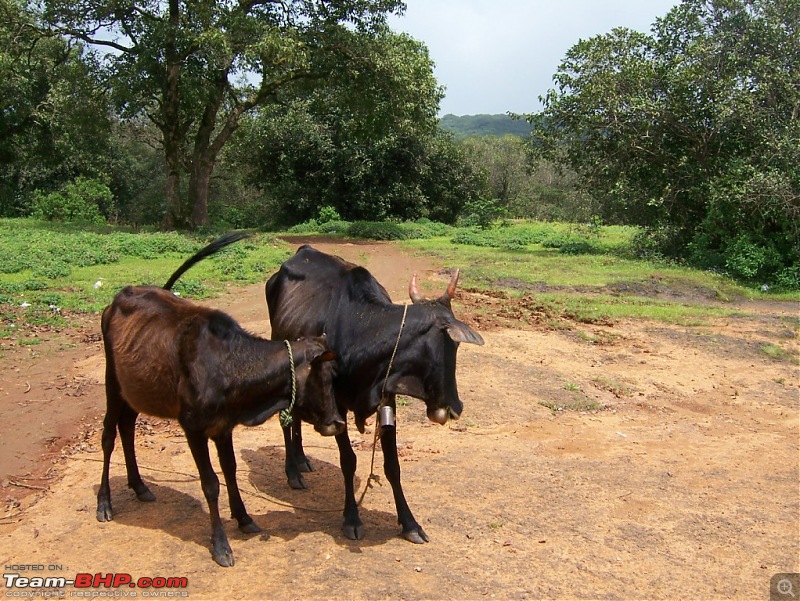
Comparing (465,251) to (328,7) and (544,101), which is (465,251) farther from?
(328,7)

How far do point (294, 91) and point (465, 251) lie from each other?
884cm

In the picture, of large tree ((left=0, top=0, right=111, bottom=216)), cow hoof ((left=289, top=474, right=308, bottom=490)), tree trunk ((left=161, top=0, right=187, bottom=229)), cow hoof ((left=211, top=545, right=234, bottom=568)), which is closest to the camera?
cow hoof ((left=211, top=545, right=234, bottom=568))

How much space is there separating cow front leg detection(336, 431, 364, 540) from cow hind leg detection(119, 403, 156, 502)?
60.8 inches

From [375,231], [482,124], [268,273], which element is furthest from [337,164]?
[482,124]

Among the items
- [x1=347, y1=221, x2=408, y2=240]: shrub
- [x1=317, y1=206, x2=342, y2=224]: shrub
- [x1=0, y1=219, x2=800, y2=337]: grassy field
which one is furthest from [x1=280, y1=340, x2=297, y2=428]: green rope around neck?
[x1=317, y1=206, x2=342, y2=224]: shrub

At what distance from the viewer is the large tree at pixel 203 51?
19703mm

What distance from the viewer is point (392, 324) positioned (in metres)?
4.68

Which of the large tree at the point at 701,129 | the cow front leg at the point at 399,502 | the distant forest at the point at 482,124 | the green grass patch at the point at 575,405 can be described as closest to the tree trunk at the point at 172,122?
the large tree at the point at 701,129

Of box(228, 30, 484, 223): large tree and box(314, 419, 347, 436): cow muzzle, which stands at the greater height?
box(228, 30, 484, 223): large tree

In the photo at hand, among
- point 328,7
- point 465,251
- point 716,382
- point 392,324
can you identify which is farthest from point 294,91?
point 392,324

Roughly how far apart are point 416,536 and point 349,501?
52 centimetres

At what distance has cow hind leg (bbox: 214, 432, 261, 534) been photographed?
4504mm

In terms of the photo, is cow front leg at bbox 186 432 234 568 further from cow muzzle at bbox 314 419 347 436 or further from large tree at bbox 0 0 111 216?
large tree at bbox 0 0 111 216

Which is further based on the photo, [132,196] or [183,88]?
[132,196]
